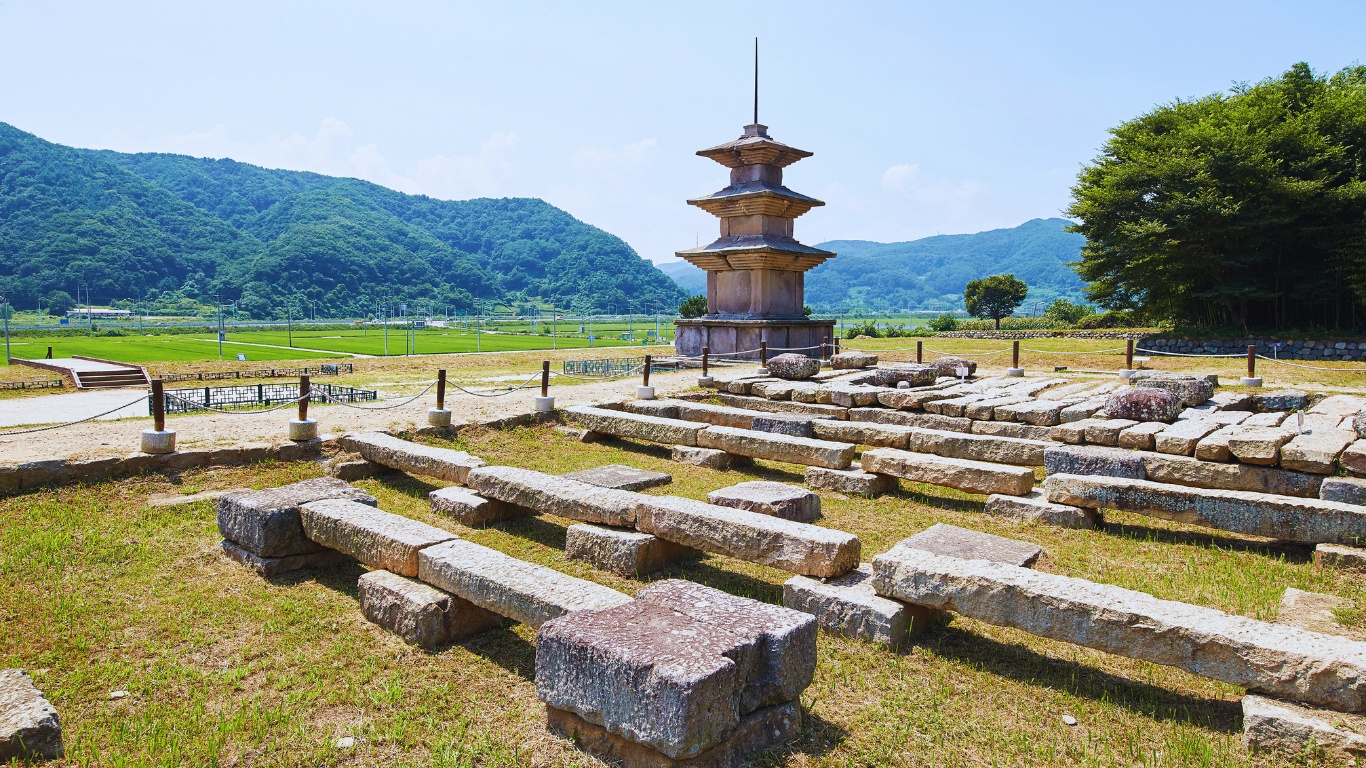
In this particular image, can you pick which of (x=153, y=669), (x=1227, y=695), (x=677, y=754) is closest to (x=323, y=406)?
(x=153, y=669)

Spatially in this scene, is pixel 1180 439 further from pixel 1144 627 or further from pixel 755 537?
pixel 755 537

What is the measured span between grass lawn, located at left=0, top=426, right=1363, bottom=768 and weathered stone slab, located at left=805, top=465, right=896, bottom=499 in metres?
1.60

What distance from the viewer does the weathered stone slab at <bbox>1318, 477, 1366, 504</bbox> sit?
22.8 feet

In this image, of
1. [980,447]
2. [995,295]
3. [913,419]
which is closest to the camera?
[980,447]

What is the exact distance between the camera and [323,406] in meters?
14.2

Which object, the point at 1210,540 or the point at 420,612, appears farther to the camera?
the point at 1210,540

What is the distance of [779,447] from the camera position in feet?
32.2

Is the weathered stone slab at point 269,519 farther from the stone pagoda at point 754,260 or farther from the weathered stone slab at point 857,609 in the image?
the stone pagoda at point 754,260

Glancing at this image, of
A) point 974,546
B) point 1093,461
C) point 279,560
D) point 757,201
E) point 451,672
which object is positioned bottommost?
point 451,672

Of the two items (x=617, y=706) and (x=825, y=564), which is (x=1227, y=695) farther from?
(x=617, y=706)

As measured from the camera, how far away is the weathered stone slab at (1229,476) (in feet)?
24.7

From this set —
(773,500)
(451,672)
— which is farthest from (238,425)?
(451,672)

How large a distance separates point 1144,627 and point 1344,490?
458cm

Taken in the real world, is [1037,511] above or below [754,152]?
below
